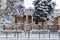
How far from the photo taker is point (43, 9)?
3866 cm

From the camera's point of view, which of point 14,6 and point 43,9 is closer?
point 14,6

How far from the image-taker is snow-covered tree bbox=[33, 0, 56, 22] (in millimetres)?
38625

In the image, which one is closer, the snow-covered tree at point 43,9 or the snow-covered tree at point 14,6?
the snow-covered tree at point 14,6

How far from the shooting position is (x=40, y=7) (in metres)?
38.7

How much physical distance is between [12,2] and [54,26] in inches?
391

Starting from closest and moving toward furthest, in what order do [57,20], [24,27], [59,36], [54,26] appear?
1. [59,36]
2. [24,27]
3. [54,26]
4. [57,20]

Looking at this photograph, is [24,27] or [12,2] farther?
[24,27]

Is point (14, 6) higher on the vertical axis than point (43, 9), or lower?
higher

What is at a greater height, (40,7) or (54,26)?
(40,7)

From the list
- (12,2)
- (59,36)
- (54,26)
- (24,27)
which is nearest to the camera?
(59,36)

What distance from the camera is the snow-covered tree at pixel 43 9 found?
1521 inches

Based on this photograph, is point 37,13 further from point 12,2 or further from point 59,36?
point 59,36

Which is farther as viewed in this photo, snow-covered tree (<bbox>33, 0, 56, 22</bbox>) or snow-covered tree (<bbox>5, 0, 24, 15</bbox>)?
snow-covered tree (<bbox>33, 0, 56, 22</bbox>)

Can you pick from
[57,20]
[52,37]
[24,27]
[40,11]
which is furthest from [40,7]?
[52,37]
